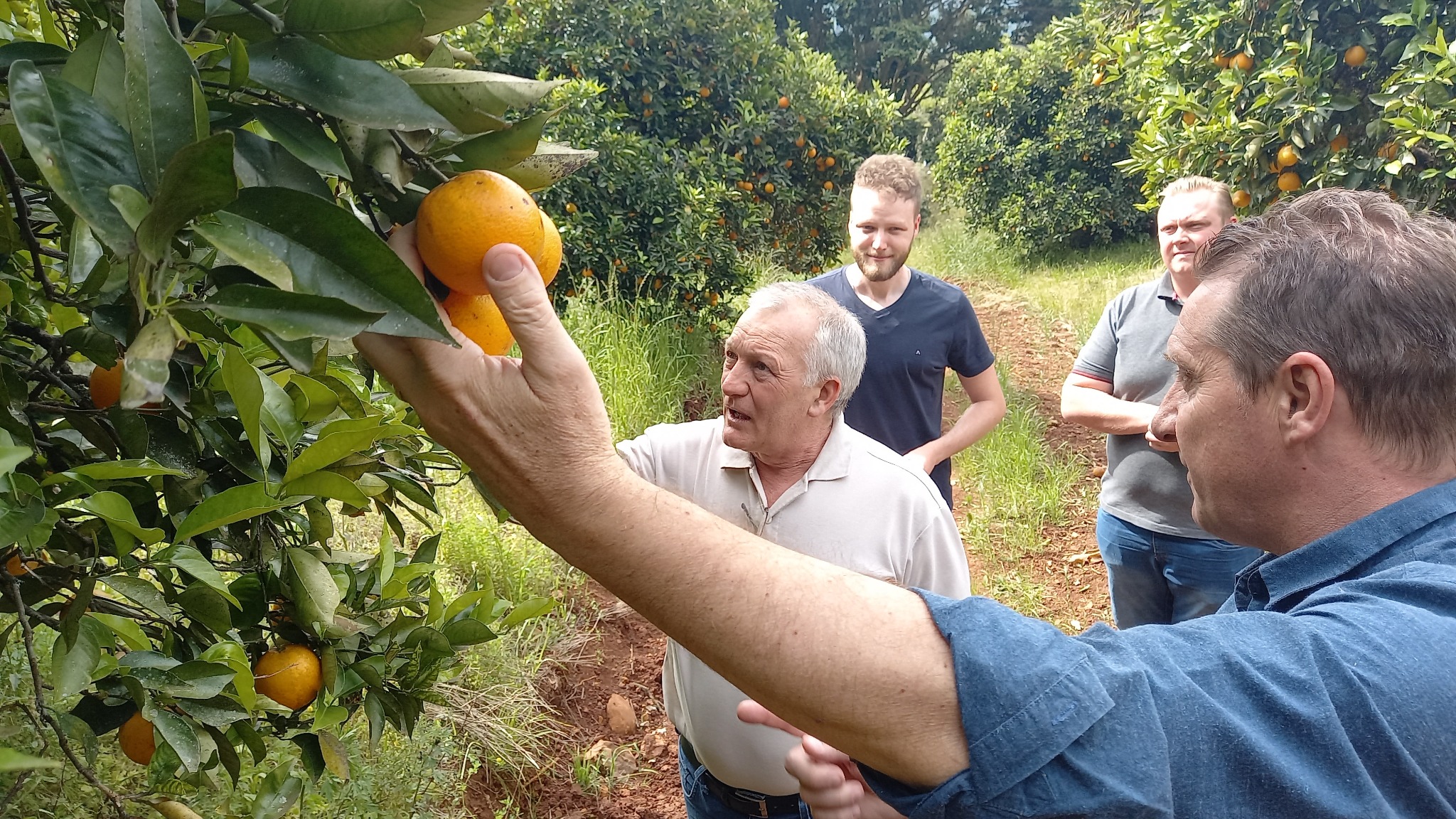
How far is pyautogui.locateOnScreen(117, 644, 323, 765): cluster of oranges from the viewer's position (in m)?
1.06

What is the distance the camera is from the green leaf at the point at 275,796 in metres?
1.22

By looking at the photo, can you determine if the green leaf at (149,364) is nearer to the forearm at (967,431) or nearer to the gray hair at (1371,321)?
the gray hair at (1371,321)

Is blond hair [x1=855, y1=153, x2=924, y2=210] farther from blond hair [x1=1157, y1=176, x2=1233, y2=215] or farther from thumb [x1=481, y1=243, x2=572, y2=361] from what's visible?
thumb [x1=481, y1=243, x2=572, y2=361]

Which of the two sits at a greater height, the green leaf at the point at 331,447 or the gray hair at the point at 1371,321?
the gray hair at the point at 1371,321

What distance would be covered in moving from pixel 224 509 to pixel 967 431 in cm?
240

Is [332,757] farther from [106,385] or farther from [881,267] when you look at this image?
[881,267]

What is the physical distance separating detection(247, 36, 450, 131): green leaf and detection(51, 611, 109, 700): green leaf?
1.75ft

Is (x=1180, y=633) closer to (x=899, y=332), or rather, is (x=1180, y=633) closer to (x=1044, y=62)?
(x=899, y=332)

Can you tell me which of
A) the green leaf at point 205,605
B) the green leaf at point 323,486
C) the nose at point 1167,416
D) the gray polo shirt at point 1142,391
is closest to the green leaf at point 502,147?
the green leaf at point 323,486

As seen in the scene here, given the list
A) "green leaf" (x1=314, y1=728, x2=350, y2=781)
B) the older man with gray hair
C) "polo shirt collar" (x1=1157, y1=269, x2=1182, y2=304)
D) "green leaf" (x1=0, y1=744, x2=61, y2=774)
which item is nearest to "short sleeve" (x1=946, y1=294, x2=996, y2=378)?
Result: "polo shirt collar" (x1=1157, y1=269, x2=1182, y2=304)

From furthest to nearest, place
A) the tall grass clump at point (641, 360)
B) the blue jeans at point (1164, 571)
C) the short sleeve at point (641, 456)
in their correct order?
the tall grass clump at point (641, 360) < the blue jeans at point (1164, 571) < the short sleeve at point (641, 456)

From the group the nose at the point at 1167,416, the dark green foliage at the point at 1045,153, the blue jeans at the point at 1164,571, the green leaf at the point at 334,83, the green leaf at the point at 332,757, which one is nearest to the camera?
the green leaf at the point at 334,83

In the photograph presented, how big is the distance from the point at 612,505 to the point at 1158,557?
2.24m

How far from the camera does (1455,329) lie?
1042 mm
